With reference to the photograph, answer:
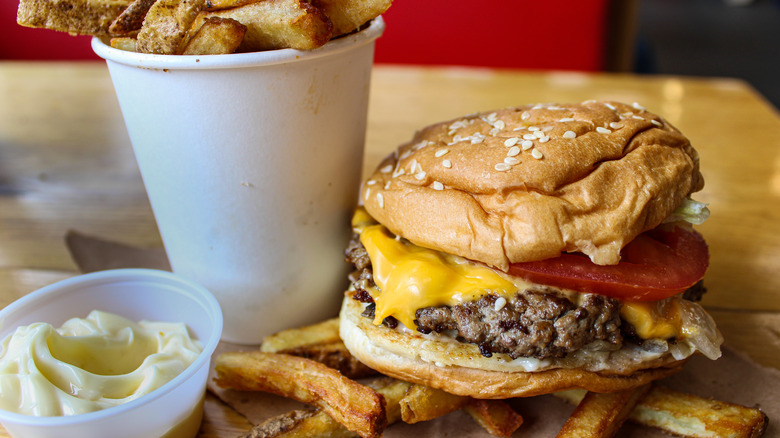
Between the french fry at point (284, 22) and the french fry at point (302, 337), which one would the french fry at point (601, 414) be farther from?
the french fry at point (284, 22)

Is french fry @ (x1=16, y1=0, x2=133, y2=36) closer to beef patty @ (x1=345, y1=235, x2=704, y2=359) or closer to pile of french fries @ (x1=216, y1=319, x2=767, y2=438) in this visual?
pile of french fries @ (x1=216, y1=319, x2=767, y2=438)

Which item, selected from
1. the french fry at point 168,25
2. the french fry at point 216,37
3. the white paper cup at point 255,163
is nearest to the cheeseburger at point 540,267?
the white paper cup at point 255,163

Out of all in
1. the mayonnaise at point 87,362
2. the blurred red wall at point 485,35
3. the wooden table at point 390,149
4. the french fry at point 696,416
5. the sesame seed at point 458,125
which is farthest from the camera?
the blurred red wall at point 485,35

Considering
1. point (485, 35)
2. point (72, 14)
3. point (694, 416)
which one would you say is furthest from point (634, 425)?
point (485, 35)

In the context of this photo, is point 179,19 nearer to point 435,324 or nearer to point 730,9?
point 435,324

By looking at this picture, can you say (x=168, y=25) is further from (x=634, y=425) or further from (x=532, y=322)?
(x=634, y=425)

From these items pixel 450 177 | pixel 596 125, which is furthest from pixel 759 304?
pixel 450 177
